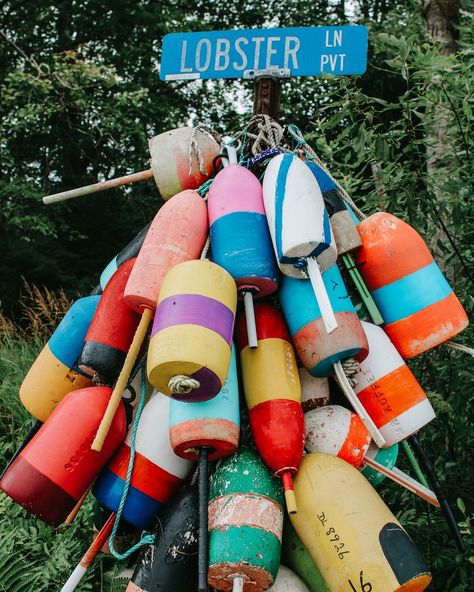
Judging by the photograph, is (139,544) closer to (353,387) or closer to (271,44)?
(353,387)

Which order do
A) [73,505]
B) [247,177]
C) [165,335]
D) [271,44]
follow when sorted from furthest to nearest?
[271,44] < [247,177] < [73,505] < [165,335]

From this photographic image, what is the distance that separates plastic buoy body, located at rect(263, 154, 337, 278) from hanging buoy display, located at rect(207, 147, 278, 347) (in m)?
0.04

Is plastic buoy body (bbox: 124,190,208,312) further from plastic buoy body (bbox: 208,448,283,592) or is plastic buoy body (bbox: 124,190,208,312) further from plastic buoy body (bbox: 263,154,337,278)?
plastic buoy body (bbox: 208,448,283,592)

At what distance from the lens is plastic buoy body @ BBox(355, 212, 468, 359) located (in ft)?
6.90

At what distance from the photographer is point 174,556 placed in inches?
71.7

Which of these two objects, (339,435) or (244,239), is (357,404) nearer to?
(339,435)

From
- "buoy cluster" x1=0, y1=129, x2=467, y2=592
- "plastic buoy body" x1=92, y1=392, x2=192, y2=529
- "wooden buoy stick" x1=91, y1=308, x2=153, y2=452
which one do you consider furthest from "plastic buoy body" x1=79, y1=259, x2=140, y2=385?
"plastic buoy body" x1=92, y1=392, x2=192, y2=529

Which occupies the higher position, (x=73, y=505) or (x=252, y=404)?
(x=252, y=404)

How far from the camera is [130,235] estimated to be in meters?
10.3

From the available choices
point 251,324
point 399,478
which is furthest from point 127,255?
point 399,478

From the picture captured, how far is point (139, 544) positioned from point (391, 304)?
1094 mm

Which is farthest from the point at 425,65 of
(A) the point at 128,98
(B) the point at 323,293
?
(A) the point at 128,98

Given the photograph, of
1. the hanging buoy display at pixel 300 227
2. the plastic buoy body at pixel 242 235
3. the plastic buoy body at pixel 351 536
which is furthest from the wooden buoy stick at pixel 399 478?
the plastic buoy body at pixel 242 235

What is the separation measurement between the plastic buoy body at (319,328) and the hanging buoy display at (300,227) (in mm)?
69
